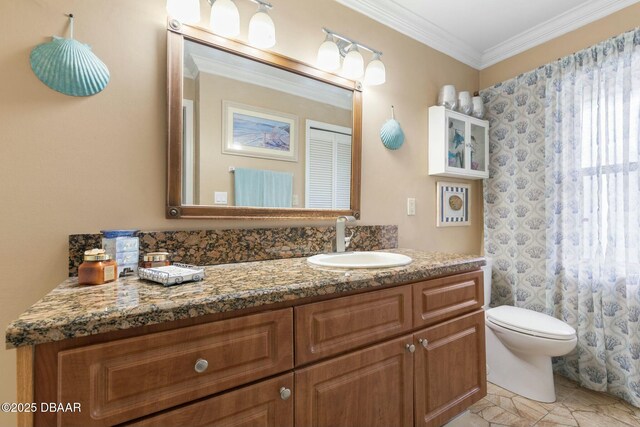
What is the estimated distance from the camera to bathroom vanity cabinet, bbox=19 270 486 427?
628 mm

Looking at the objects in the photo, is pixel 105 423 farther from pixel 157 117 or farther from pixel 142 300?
pixel 157 117

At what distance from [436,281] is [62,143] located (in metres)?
1.49

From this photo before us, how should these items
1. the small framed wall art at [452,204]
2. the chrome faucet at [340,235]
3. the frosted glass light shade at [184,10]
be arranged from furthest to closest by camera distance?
the small framed wall art at [452,204] < the chrome faucet at [340,235] < the frosted glass light shade at [184,10]

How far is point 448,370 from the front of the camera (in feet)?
4.25

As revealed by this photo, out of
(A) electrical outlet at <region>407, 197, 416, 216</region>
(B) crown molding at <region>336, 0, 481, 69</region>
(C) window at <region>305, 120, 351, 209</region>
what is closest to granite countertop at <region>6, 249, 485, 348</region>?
(C) window at <region>305, 120, 351, 209</region>

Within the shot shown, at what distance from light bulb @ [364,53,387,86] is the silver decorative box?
1.39 metres

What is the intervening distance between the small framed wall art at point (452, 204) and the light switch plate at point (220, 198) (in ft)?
5.03

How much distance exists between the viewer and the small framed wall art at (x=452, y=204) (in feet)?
7.11

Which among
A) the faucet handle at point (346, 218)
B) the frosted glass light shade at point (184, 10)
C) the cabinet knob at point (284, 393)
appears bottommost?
the cabinet knob at point (284, 393)

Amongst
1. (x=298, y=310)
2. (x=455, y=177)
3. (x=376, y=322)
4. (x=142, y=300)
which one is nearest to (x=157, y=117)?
(x=142, y=300)

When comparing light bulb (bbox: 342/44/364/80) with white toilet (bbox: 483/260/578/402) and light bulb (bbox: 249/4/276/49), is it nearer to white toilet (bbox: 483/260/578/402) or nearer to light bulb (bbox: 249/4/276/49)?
light bulb (bbox: 249/4/276/49)

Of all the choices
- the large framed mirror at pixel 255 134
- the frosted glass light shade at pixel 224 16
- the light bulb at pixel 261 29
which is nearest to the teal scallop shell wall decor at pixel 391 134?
the large framed mirror at pixel 255 134

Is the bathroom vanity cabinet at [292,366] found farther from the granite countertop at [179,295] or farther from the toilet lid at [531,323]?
the toilet lid at [531,323]

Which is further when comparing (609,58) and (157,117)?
(609,58)
